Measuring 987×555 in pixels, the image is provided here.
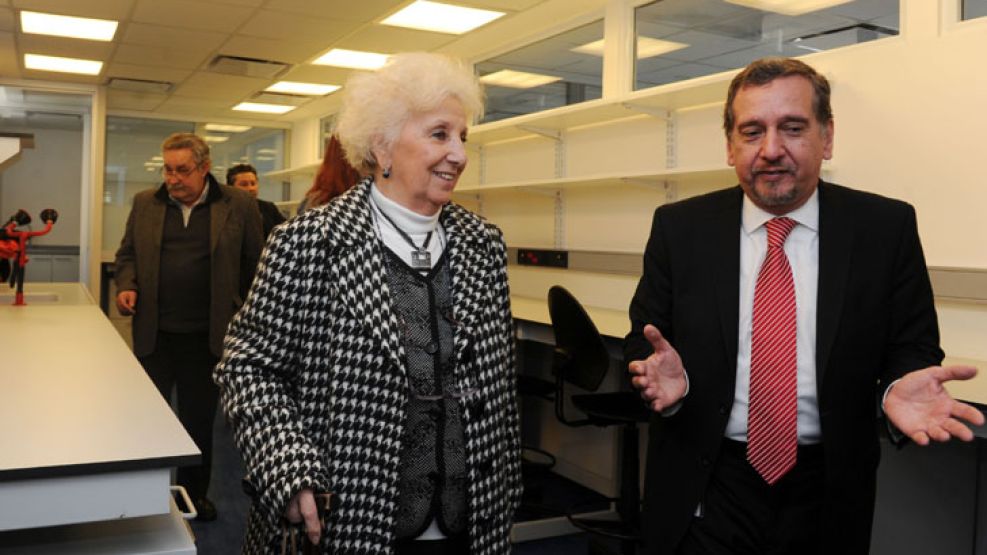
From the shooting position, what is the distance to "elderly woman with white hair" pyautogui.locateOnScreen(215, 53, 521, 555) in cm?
135

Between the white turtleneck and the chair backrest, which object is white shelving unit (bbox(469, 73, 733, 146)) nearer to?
the chair backrest

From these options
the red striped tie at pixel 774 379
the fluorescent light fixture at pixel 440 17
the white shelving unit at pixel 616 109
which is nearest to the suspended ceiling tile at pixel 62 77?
the fluorescent light fixture at pixel 440 17

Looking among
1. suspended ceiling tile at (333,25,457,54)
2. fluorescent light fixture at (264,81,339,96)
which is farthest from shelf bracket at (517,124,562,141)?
fluorescent light fixture at (264,81,339,96)

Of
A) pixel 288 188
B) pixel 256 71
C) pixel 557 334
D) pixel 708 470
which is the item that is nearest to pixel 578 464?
pixel 557 334

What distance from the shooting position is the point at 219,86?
7320 mm

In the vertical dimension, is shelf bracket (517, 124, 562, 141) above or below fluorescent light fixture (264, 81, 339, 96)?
below

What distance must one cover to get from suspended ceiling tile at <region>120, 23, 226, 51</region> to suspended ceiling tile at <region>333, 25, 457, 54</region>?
82cm

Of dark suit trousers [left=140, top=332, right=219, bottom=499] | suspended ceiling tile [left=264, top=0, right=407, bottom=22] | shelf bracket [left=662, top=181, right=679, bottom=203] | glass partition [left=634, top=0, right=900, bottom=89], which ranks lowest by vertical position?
dark suit trousers [left=140, top=332, right=219, bottom=499]

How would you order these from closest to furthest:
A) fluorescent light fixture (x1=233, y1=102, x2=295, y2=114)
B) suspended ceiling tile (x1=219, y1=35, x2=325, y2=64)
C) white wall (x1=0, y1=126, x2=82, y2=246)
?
suspended ceiling tile (x1=219, y1=35, x2=325, y2=64) → white wall (x1=0, y1=126, x2=82, y2=246) → fluorescent light fixture (x1=233, y1=102, x2=295, y2=114)

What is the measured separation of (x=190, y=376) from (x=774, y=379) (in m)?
2.59

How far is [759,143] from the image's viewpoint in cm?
145

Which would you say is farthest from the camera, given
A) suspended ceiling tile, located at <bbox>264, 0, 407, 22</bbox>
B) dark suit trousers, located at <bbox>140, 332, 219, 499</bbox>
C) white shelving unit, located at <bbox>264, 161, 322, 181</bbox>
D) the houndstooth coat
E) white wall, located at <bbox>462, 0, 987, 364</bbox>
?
white shelving unit, located at <bbox>264, 161, 322, 181</bbox>

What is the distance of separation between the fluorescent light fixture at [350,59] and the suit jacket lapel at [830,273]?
4.74 m

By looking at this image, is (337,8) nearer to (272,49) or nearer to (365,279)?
(272,49)
